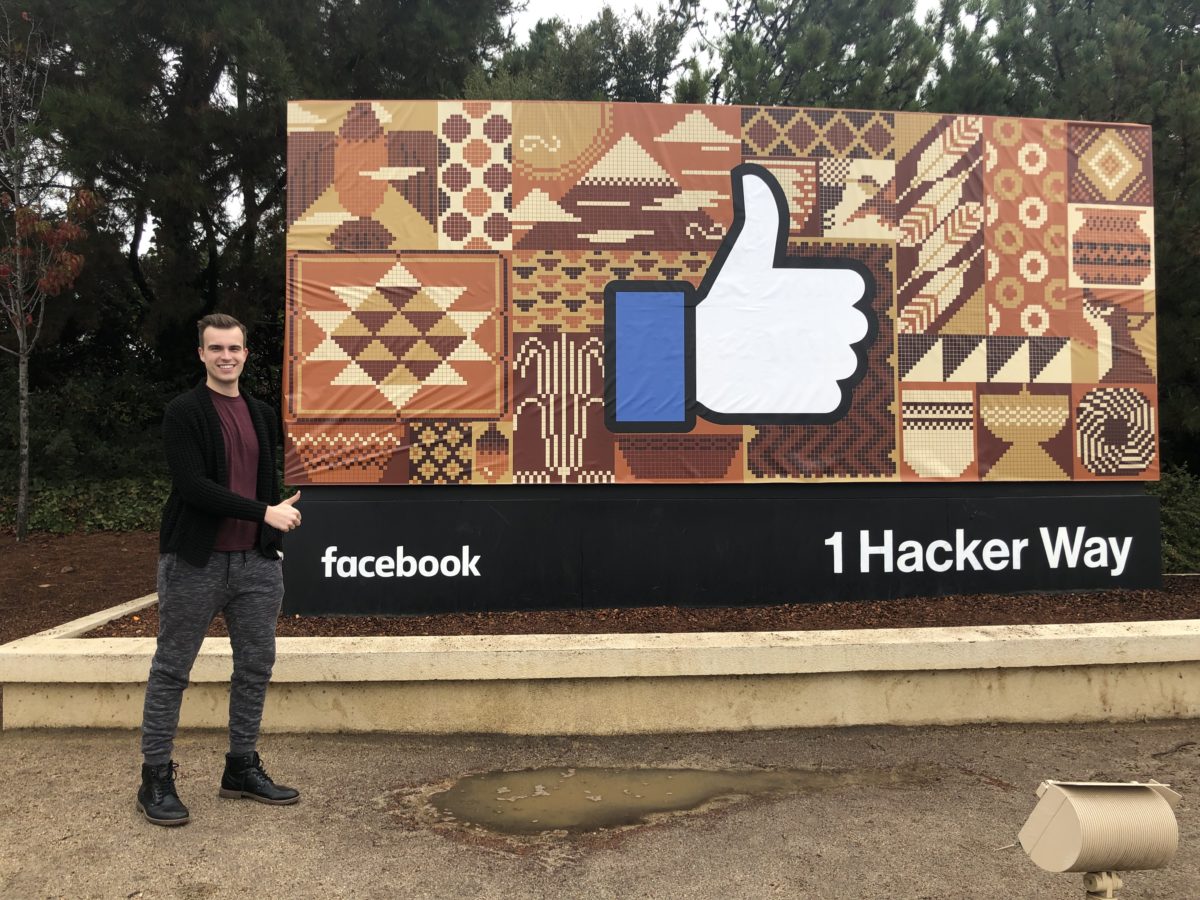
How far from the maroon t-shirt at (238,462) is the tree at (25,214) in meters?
8.82

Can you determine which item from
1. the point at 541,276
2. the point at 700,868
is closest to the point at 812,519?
the point at 541,276

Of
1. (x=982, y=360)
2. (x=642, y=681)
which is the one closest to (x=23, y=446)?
(x=642, y=681)

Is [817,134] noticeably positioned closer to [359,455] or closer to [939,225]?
[939,225]

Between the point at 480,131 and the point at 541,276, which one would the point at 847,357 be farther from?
the point at 480,131

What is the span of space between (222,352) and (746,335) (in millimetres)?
3495

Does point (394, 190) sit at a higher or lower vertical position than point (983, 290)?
higher

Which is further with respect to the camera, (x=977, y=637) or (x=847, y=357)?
(x=847, y=357)

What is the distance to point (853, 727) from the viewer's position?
4.43 meters

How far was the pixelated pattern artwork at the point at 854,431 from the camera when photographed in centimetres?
590

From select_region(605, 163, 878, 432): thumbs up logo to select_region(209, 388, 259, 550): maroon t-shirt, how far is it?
2705mm

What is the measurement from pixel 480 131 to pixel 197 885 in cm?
455

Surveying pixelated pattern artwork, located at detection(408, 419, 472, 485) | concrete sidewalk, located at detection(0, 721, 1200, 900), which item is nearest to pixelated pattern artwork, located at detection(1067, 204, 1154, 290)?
concrete sidewalk, located at detection(0, 721, 1200, 900)

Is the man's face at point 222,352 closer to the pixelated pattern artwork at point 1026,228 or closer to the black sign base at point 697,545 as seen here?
the black sign base at point 697,545

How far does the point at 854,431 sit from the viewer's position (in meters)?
5.96
